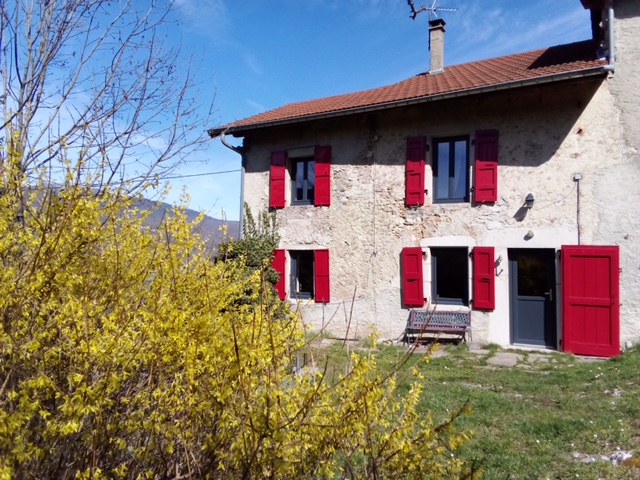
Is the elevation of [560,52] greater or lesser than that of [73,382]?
greater

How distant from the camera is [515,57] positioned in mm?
11289

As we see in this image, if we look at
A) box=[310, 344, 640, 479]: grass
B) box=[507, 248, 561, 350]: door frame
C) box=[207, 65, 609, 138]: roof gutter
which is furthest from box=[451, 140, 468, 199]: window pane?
box=[310, 344, 640, 479]: grass

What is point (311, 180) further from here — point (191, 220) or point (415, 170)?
point (191, 220)

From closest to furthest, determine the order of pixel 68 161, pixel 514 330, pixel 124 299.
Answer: pixel 124 299 < pixel 68 161 < pixel 514 330

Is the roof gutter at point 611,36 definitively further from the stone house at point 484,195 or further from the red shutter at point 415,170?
the red shutter at point 415,170

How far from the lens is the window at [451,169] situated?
9.76 m

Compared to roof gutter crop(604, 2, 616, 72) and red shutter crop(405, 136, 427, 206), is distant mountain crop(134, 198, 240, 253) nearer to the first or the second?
red shutter crop(405, 136, 427, 206)

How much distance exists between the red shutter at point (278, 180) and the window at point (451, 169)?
11.3ft

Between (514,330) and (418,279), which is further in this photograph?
(418,279)

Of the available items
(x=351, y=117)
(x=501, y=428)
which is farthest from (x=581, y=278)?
(x=351, y=117)

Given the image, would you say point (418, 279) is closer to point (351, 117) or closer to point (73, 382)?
point (351, 117)

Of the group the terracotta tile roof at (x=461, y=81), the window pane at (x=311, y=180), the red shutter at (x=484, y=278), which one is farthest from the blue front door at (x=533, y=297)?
the window pane at (x=311, y=180)

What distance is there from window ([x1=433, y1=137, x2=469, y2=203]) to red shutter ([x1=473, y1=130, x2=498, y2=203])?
0.44 metres

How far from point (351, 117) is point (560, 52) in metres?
4.53
